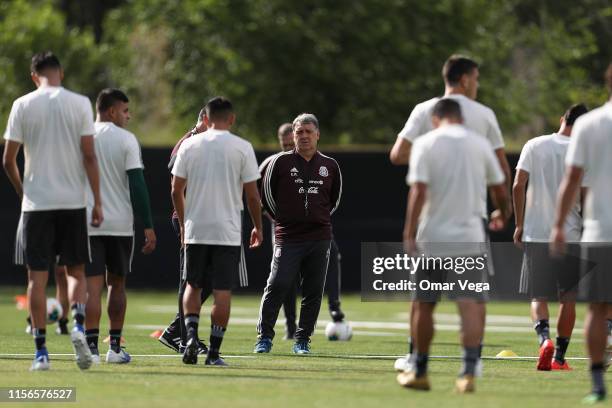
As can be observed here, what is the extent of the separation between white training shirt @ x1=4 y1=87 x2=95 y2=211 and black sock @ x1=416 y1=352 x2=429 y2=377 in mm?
2978

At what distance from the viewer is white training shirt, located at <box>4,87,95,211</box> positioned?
→ 38.1ft

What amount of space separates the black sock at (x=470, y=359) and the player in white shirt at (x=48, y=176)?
3002 mm

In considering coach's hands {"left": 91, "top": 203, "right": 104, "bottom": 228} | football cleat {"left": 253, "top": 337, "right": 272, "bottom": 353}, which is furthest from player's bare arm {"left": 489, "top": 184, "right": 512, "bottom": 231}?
football cleat {"left": 253, "top": 337, "right": 272, "bottom": 353}

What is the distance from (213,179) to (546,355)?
3.06 meters

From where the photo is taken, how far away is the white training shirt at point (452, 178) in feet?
33.3

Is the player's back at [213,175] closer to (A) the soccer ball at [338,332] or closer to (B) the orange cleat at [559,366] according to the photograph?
(B) the orange cleat at [559,366]

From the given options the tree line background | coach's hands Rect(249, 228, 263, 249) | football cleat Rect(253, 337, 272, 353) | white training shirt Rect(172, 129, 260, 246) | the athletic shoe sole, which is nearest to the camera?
the athletic shoe sole

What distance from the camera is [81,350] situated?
11492 millimetres

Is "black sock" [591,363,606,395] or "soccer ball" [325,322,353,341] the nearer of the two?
"black sock" [591,363,606,395]

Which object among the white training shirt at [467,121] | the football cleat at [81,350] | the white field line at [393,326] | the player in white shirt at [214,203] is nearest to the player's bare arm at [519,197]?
the white training shirt at [467,121]

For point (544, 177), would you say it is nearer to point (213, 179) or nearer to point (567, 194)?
point (213, 179)

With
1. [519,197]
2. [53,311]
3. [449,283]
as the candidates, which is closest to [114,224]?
[449,283]

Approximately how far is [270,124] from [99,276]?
83.0 ft

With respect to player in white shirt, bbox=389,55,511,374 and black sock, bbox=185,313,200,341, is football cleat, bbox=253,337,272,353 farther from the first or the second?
player in white shirt, bbox=389,55,511,374
